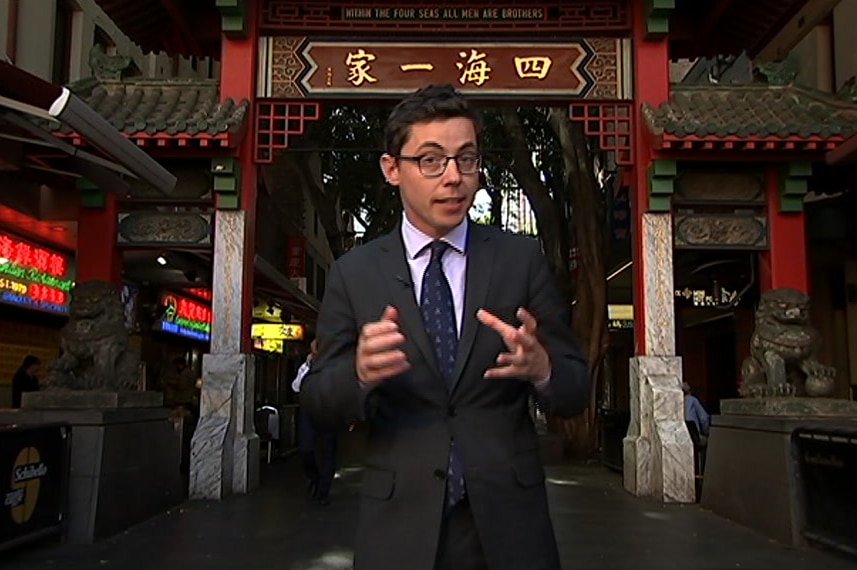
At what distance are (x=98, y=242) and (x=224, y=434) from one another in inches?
113

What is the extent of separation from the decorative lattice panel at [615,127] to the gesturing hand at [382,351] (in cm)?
949

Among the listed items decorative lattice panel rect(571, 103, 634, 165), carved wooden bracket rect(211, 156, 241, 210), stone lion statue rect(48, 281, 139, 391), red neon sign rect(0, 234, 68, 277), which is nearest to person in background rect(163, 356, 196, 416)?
red neon sign rect(0, 234, 68, 277)

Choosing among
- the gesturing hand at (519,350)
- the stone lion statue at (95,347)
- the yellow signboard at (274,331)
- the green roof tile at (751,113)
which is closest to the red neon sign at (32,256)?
the stone lion statue at (95,347)

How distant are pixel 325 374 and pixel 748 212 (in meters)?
9.65

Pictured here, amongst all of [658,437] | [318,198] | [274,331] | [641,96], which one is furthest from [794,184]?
[318,198]

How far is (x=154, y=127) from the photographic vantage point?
998cm

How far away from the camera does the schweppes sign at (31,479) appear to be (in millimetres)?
6082

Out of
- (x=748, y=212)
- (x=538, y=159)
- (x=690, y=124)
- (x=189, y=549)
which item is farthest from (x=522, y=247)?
(x=538, y=159)

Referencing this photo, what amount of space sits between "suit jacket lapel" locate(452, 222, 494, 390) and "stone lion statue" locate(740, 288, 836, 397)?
715 cm

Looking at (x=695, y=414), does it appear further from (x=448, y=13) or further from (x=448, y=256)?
(x=448, y=256)

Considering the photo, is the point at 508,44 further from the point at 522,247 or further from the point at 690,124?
the point at 522,247

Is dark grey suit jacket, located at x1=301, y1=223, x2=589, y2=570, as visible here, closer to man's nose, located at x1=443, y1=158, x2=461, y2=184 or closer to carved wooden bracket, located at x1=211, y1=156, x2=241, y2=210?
man's nose, located at x1=443, y1=158, x2=461, y2=184

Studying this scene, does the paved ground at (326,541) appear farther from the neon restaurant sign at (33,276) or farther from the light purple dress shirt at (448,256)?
the light purple dress shirt at (448,256)

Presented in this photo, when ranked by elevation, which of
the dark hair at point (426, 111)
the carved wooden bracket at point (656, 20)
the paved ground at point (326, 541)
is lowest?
the paved ground at point (326, 541)
